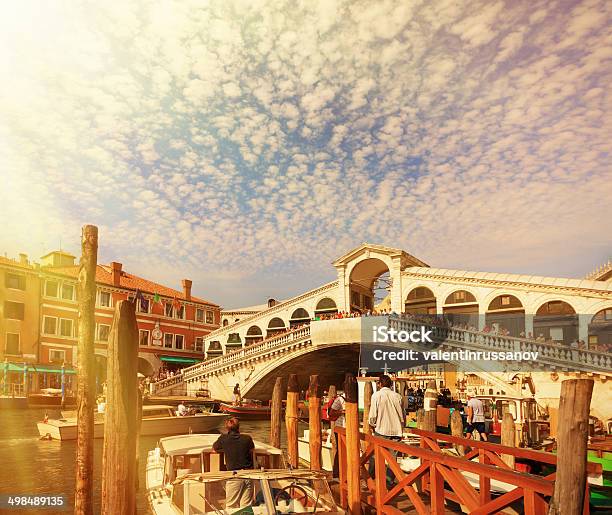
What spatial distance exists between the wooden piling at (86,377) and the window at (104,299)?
31807 mm

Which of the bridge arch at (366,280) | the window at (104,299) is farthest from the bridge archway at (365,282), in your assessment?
the window at (104,299)

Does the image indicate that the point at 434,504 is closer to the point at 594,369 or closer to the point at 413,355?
the point at 594,369

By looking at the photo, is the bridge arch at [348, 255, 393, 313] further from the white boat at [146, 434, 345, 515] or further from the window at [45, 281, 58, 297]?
the white boat at [146, 434, 345, 515]


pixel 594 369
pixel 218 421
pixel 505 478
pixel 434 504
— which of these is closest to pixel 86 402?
pixel 434 504

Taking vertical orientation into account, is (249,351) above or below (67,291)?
below

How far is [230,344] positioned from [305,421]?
15310 mm

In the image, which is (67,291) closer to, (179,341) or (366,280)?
(179,341)

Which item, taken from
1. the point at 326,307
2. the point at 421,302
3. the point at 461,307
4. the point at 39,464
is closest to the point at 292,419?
the point at 39,464

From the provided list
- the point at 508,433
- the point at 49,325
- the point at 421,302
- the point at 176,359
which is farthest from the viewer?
the point at 176,359

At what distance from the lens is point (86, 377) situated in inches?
325

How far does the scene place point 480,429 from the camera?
1447 cm

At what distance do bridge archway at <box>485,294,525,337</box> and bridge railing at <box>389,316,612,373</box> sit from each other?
8.83m

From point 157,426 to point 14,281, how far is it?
60.8ft

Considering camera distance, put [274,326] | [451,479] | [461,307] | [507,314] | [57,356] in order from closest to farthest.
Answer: [451,479]
[507,314]
[461,307]
[57,356]
[274,326]
